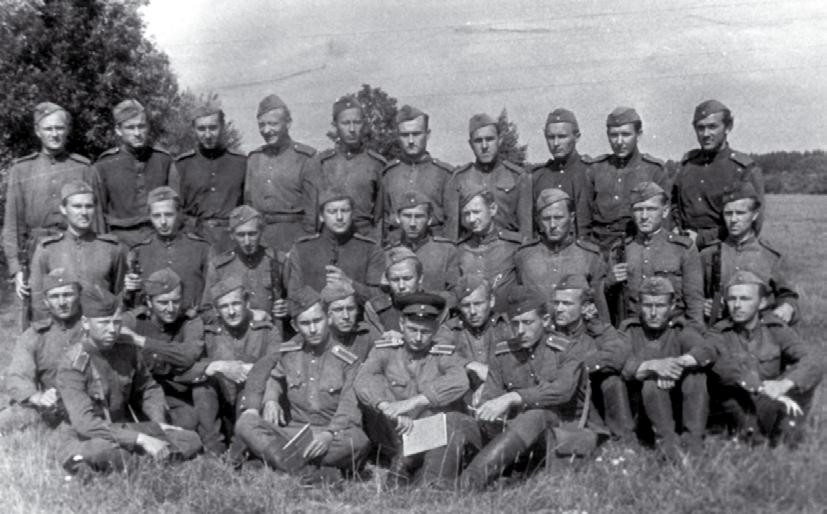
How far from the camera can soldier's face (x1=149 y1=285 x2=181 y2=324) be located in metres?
6.52

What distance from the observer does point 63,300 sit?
617 centimetres

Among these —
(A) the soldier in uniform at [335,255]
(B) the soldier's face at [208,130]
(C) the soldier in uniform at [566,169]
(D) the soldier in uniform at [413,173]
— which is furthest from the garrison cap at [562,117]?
(B) the soldier's face at [208,130]

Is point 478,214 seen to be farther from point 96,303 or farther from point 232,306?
point 96,303

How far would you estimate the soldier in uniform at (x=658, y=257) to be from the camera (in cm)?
675

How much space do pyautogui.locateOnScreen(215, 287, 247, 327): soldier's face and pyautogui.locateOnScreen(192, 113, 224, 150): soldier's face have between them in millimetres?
2087

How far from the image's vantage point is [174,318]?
21.7 feet

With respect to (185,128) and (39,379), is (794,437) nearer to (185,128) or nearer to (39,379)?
(39,379)

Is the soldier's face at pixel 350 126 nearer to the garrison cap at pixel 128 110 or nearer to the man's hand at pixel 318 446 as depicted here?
the garrison cap at pixel 128 110

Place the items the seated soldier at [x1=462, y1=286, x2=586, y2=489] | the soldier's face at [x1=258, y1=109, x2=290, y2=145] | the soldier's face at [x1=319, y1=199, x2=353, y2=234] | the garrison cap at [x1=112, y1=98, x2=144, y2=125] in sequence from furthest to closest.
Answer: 1. the soldier's face at [x1=258, y1=109, x2=290, y2=145]
2. the garrison cap at [x1=112, y1=98, x2=144, y2=125]
3. the soldier's face at [x1=319, y1=199, x2=353, y2=234]
4. the seated soldier at [x1=462, y1=286, x2=586, y2=489]

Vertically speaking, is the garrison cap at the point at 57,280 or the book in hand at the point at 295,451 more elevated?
the garrison cap at the point at 57,280

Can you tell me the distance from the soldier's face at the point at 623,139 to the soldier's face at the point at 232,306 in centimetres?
351

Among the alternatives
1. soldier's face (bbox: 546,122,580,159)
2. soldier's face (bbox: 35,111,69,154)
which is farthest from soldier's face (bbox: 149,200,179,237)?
soldier's face (bbox: 546,122,580,159)

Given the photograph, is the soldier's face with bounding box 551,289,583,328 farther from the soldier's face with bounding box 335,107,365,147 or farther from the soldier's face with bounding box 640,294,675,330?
the soldier's face with bounding box 335,107,365,147

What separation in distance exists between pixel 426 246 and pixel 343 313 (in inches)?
51.1
